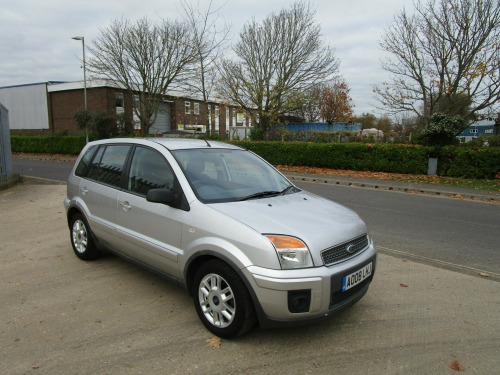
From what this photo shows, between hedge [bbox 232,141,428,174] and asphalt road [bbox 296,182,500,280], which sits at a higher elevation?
hedge [bbox 232,141,428,174]

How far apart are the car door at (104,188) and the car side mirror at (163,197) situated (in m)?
1.02

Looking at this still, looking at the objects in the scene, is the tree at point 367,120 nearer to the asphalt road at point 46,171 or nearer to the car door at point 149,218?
the asphalt road at point 46,171

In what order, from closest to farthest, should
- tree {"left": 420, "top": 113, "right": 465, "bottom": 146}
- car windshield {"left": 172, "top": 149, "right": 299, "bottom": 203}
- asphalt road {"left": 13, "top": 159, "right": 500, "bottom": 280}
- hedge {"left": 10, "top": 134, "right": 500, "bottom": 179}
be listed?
car windshield {"left": 172, "top": 149, "right": 299, "bottom": 203} < asphalt road {"left": 13, "top": 159, "right": 500, "bottom": 280} < hedge {"left": 10, "top": 134, "right": 500, "bottom": 179} < tree {"left": 420, "top": 113, "right": 465, "bottom": 146}

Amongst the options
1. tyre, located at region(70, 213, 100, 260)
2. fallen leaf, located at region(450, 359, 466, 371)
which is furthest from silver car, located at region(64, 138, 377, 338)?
fallen leaf, located at region(450, 359, 466, 371)

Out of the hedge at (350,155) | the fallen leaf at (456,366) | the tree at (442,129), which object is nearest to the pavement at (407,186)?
the hedge at (350,155)

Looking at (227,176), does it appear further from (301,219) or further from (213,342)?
(213,342)

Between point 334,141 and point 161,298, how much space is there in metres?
16.1

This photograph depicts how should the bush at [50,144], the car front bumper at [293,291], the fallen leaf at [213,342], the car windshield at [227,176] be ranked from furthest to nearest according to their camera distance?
the bush at [50,144], the car windshield at [227,176], the fallen leaf at [213,342], the car front bumper at [293,291]

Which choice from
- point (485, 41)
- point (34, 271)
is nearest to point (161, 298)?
point (34, 271)

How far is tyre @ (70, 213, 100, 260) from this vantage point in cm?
466

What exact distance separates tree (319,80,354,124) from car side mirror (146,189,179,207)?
140ft

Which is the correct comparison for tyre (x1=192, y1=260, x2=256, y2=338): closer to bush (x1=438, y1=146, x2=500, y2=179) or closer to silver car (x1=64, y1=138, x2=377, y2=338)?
silver car (x1=64, y1=138, x2=377, y2=338)

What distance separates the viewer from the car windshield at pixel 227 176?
3418mm

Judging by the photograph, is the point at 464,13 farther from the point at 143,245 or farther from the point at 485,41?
the point at 143,245
